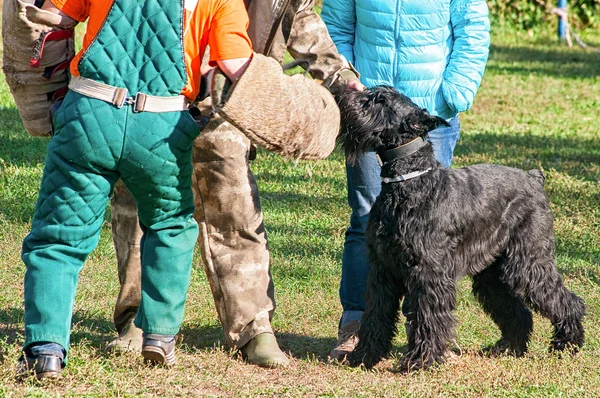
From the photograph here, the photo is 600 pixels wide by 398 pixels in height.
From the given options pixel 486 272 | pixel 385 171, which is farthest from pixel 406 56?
pixel 486 272

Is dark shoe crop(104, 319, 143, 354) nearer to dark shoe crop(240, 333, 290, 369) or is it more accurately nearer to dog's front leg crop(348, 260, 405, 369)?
dark shoe crop(240, 333, 290, 369)

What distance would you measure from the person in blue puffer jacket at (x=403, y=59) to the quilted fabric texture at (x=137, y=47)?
1466 millimetres

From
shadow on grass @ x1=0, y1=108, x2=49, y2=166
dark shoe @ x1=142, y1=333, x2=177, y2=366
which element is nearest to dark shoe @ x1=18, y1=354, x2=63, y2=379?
dark shoe @ x1=142, y1=333, x2=177, y2=366

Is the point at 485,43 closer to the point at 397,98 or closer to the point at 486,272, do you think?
the point at 397,98

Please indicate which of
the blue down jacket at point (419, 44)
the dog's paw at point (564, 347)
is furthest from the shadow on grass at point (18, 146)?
the dog's paw at point (564, 347)

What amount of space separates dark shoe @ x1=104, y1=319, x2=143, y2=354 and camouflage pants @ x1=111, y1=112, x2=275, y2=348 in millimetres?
118

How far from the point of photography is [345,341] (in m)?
5.15

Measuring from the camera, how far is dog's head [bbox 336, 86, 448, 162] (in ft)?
15.3

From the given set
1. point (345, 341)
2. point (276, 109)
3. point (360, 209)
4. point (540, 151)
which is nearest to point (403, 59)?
point (360, 209)

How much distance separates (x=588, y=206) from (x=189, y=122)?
5.64 m

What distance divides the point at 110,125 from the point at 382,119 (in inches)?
60.6

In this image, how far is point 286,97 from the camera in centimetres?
408

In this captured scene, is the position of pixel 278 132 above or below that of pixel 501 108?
above

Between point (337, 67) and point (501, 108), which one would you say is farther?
point (501, 108)
